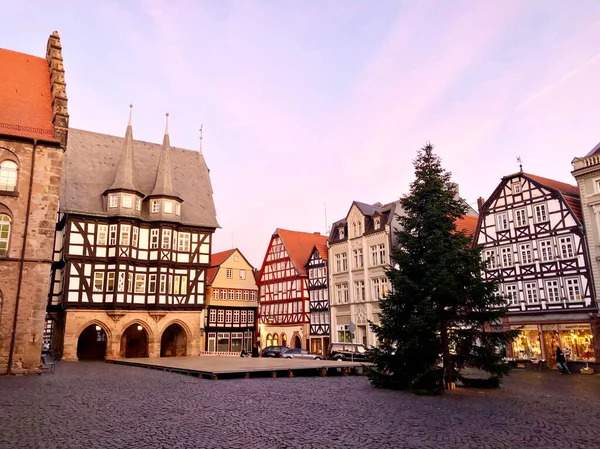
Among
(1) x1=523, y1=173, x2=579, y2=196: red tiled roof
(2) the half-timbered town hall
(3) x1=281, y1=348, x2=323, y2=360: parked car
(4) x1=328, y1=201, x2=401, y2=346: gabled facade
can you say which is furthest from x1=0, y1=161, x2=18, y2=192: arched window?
(1) x1=523, y1=173, x2=579, y2=196: red tiled roof

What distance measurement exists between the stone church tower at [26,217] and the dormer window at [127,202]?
40.2 feet

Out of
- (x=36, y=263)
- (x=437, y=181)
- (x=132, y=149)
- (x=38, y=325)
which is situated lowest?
(x=38, y=325)

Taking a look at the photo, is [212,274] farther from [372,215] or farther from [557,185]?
[557,185]

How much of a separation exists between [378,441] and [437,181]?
10.6 metres

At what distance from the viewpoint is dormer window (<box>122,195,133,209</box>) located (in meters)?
36.8

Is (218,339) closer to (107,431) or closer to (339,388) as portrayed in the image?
(339,388)

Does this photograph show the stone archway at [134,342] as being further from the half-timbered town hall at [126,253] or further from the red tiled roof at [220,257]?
the red tiled roof at [220,257]

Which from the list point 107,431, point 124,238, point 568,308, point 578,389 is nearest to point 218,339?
point 124,238

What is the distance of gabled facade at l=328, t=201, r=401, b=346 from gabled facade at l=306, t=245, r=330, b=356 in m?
1.05

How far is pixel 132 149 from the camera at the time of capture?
41375mm

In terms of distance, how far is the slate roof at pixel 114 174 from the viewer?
1448 inches

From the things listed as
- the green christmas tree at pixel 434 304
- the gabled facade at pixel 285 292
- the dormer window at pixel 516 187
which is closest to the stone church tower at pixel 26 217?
the green christmas tree at pixel 434 304

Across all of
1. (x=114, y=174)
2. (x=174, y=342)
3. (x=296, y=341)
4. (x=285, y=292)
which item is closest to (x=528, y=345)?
(x=296, y=341)

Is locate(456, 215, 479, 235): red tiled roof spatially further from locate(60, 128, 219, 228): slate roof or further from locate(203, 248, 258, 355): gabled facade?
locate(203, 248, 258, 355): gabled facade
